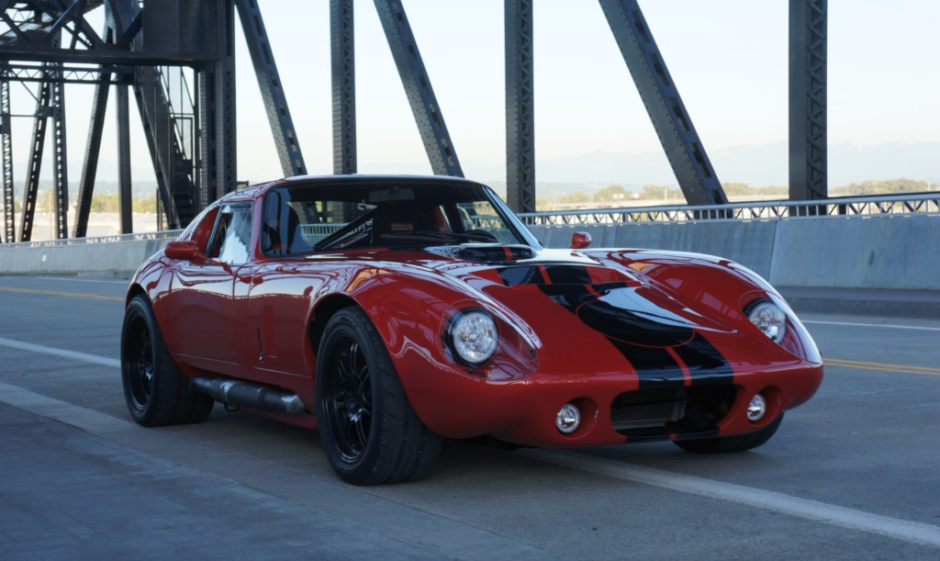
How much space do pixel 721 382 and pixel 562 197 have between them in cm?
1891

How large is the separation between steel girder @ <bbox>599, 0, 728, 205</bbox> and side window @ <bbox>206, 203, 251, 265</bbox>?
11.7 m

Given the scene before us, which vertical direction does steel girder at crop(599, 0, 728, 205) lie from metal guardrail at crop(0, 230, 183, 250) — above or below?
above

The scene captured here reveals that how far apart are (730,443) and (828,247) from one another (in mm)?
10927

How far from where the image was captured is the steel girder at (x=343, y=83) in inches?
1080

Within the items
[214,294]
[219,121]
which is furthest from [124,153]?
[214,294]

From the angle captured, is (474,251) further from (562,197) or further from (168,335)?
(562,197)

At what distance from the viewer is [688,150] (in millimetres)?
17328

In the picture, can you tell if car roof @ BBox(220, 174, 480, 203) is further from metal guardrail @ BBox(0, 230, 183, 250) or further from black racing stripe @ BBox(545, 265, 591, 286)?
metal guardrail @ BBox(0, 230, 183, 250)

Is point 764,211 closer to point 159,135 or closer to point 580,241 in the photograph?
point 580,241

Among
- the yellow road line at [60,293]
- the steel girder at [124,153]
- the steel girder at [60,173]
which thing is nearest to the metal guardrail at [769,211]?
the yellow road line at [60,293]

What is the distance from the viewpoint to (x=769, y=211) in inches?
647

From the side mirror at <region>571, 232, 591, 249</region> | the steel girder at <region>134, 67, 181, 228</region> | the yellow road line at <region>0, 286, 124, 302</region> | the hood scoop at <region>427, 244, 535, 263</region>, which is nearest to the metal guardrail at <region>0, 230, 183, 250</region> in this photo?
the steel girder at <region>134, 67, 181, 228</region>

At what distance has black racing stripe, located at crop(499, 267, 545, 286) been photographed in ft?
16.2

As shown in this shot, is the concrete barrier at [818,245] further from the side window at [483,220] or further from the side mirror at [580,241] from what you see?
the side window at [483,220]
